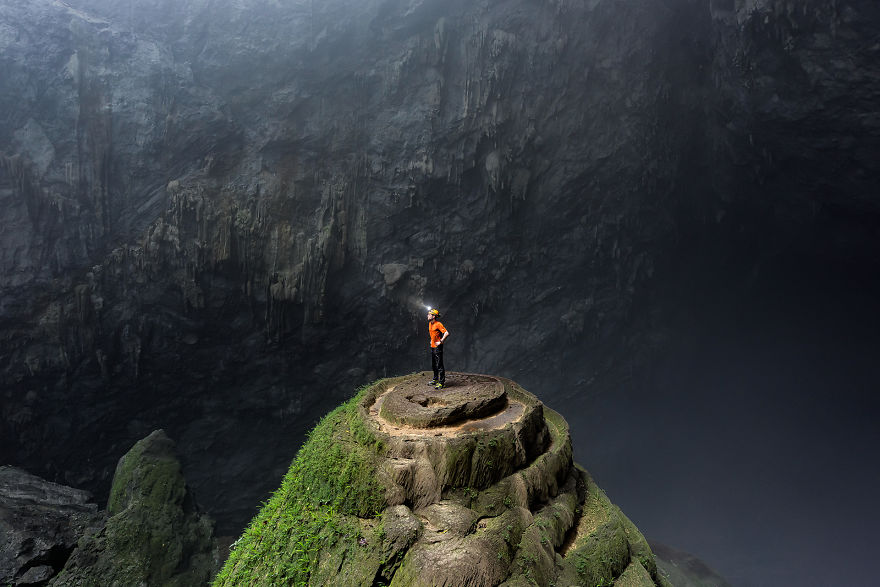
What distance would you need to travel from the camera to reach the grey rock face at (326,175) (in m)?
15.7

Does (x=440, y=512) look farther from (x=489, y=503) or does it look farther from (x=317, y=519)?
(x=317, y=519)

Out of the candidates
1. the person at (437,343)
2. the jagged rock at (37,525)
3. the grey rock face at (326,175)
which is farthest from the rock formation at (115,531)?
the person at (437,343)

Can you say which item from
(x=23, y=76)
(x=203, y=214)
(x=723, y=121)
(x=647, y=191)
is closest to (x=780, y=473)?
(x=647, y=191)

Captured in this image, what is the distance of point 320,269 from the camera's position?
1803 cm

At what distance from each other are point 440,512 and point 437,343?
291 centimetres

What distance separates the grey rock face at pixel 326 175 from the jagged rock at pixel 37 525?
15.5 feet

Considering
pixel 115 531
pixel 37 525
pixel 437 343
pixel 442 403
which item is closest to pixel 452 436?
pixel 442 403

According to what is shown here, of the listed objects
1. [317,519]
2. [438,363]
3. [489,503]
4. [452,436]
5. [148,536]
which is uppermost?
[438,363]

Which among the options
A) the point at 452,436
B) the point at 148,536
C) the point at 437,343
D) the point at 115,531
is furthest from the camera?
the point at 148,536

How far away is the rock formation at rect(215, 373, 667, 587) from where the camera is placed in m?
5.51

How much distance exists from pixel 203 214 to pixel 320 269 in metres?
4.79

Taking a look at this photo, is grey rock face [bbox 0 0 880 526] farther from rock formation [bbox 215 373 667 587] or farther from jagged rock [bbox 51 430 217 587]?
rock formation [bbox 215 373 667 587]

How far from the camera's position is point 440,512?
5.97m

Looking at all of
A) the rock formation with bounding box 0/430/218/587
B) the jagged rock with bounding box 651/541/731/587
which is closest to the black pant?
the rock formation with bounding box 0/430/218/587
